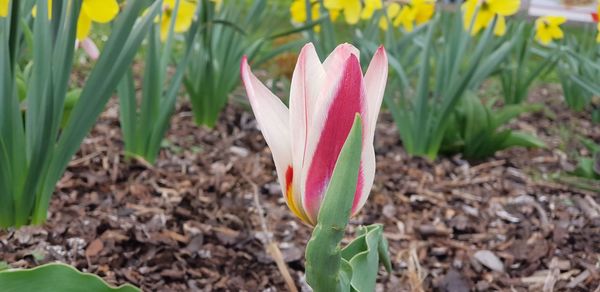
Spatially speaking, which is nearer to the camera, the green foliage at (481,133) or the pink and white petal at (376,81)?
the pink and white petal at (376,81)

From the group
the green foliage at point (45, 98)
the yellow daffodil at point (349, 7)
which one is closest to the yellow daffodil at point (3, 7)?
the green foliage at point (45, 98)

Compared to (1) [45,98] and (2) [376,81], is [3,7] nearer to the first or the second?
(1) [45,98]

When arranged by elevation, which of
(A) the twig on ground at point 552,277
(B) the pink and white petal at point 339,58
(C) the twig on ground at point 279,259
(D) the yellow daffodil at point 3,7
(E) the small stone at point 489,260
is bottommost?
(E) the small stone at point 489,260

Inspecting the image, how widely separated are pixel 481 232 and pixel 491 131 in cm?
64

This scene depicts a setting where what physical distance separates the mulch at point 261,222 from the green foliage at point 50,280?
0.44m

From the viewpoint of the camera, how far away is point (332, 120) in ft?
2.06

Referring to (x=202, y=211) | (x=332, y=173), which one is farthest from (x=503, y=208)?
(x=332, y=173)

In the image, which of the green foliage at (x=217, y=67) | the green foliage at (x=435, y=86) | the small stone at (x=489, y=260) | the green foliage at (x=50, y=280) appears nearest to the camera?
the green foliage at (x=50, y=280)

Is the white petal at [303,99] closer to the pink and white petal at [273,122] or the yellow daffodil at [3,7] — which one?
the pink and white petal at [273,122]

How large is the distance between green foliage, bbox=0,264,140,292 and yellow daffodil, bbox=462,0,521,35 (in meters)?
1.74

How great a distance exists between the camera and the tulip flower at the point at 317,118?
24.6 inches

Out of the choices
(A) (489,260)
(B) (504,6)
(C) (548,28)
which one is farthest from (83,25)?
(C) (548,28)

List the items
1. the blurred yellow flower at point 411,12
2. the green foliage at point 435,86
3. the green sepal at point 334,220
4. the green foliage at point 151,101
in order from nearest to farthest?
the green sepal at point 334,220
the green foliage at point 151,101
the green foliage at point 435,86
the blurred yellow flower at point 411,12

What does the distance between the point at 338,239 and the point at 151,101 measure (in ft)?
4.38
